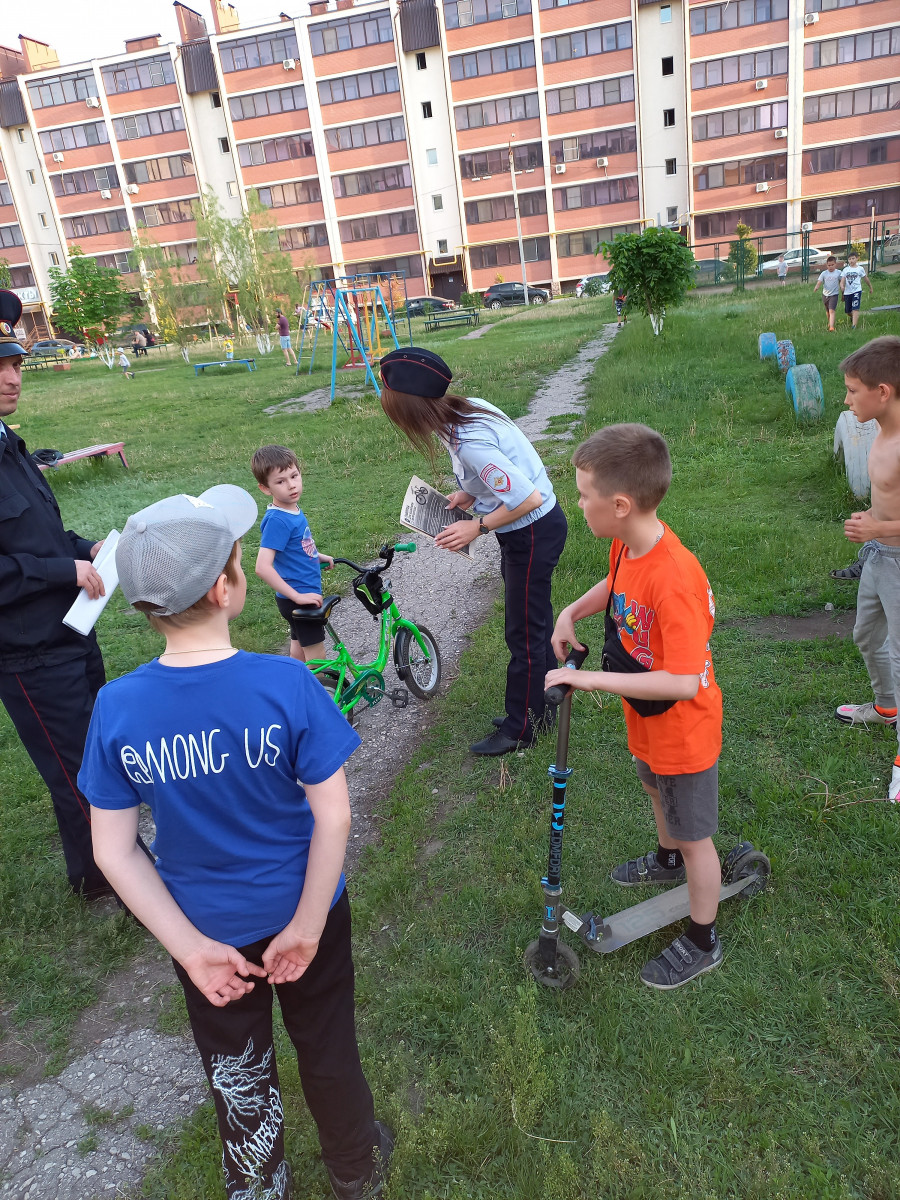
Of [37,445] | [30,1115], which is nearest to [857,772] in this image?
[30,1115]

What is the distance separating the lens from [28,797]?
4.39 m

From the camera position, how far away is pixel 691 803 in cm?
242

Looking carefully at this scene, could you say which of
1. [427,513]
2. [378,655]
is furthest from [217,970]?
[378,655]

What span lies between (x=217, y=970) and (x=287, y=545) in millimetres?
2906

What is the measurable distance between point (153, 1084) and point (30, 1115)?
399 mm

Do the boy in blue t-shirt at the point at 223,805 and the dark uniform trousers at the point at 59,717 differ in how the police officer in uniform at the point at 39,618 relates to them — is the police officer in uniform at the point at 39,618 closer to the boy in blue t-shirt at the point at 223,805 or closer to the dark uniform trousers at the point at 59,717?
the dark uniform trousers at the point at 59,717

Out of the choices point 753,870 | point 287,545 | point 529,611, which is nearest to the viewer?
point 753,870

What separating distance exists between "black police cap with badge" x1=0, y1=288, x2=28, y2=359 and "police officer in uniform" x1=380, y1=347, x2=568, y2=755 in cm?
150

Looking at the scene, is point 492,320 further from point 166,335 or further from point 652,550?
point 652,550

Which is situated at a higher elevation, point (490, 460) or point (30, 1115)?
point (490, 460)

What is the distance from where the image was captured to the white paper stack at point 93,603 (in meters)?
2.85

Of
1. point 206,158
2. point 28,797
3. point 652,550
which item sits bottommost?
point 28,797

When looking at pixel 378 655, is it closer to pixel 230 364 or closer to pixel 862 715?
pixel 862 715

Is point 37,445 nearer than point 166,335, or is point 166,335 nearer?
point 37,445
